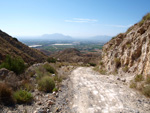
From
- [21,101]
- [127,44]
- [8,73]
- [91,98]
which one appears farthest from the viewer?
[127,44]

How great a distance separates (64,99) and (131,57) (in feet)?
21.8

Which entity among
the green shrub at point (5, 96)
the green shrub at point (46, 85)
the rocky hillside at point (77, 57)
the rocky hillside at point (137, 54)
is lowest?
the rocky hillside at point (77, 57)

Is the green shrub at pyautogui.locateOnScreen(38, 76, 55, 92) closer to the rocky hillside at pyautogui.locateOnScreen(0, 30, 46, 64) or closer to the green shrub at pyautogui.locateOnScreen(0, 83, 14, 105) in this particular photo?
the green shrub at pyautogui.locateOnScreen(0, 83, 14, 105)

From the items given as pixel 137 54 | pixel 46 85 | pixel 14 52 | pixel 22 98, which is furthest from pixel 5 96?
pixel 14 52

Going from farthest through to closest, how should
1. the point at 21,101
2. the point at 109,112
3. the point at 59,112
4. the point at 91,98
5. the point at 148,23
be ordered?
the point at 148,23 < the point at 91,98 < the point at 21,101 < the point at 59,112 < the point at 109,112

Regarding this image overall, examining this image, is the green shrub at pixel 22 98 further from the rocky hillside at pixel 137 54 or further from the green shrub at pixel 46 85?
the rocky hillside at pixel 137 54

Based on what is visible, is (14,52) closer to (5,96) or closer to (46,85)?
(46,85)

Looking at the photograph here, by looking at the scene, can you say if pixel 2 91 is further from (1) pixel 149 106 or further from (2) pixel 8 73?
(1) pixel 149 106

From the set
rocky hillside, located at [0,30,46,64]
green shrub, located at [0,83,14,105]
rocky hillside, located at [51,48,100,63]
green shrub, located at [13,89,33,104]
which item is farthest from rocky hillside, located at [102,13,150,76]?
rocky hillside, located at [51,48,100,63]

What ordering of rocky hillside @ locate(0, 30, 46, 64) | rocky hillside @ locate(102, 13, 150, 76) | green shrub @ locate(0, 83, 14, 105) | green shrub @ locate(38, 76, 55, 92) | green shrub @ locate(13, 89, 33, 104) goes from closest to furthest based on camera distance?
green shrub @ locate(0, 83, 14, 105), green shrub @ locate(13, 89, 33, 104), green shrub @ locate(38, 76, 55, 92), rocky hillside @ locate(102, 13, 150, 76), rocky hillside @ locate(0, 30, 46, 64)

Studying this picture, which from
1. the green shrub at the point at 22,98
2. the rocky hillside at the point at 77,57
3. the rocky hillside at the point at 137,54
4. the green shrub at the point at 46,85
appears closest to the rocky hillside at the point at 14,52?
the green shrub at the point at 46,85

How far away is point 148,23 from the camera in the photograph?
9.38 meters

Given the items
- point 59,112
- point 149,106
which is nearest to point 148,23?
point 149,106

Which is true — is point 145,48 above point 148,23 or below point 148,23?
below
